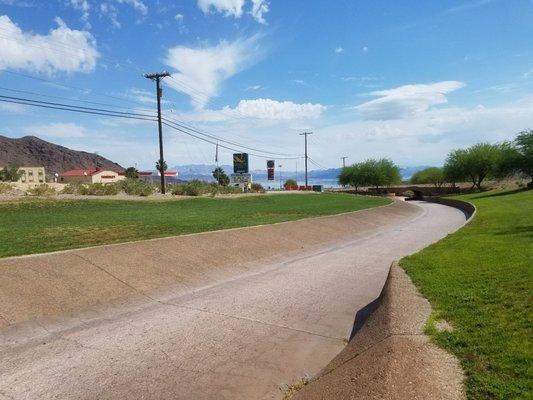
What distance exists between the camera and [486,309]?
6812 millimetres

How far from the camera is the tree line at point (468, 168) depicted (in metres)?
63.8

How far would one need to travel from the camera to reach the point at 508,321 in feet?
20.2

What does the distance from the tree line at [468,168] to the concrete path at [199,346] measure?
61130 mm

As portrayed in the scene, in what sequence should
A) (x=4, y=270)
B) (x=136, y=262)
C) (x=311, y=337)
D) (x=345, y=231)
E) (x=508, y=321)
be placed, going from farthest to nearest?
(x=345, y=231)
(x=136, y=262)
(x=4, y=270)
(x=311, y=337)
(x=508, y=321)

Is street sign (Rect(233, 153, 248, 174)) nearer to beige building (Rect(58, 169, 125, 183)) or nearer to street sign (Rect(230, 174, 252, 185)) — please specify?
street sign (Rect(230, 174, 252, 185))

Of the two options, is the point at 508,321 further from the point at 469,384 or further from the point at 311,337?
the point at 311,337

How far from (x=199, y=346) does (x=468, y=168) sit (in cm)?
7978

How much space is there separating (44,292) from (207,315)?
133 inches

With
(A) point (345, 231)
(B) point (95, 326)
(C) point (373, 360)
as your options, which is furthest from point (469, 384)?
(A) point (345, 231)

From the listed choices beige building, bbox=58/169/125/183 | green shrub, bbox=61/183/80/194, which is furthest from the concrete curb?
beige building, bbox=58/169/125/183

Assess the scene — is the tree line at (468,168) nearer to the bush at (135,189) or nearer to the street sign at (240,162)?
the street sign at (240,162)

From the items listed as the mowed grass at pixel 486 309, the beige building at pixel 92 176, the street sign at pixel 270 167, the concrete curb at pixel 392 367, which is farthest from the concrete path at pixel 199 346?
the beige building at pixel 92 176

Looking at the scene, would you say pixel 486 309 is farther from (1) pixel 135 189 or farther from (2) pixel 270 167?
(2) pixel 270 167

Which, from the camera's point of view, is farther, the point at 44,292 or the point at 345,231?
the point at 345,231
